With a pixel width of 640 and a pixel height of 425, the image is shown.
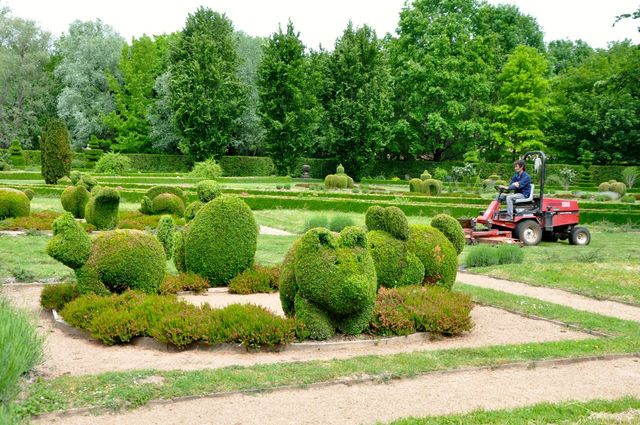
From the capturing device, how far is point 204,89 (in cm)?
5206

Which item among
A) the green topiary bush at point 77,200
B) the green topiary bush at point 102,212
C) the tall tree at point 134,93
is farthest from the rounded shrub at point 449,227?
the tall tree at point 134,93

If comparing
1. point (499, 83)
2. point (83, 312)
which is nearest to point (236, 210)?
point (83, 312)

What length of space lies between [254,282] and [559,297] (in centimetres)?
524

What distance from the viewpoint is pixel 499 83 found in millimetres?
55156

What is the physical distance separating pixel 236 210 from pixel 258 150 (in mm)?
51095

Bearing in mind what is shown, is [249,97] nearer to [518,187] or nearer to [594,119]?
[594,119]

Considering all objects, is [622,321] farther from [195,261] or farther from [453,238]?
[195,261]

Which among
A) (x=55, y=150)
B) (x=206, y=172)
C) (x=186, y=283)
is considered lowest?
(x=186, y=283)

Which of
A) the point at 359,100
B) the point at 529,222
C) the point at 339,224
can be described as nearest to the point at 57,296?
the point at 339,224

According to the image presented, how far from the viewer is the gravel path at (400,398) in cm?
525

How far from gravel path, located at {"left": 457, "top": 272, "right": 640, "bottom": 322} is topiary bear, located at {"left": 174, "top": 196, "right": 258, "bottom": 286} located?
14.5ft

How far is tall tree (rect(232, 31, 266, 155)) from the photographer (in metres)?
57.9

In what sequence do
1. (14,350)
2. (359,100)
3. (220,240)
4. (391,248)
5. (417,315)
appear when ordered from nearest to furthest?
(14,350) → (417,315) → (391,248) → (220,240) → (359,100)

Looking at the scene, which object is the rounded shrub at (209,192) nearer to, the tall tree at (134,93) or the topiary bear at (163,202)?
the topiary bear at (163,202)
